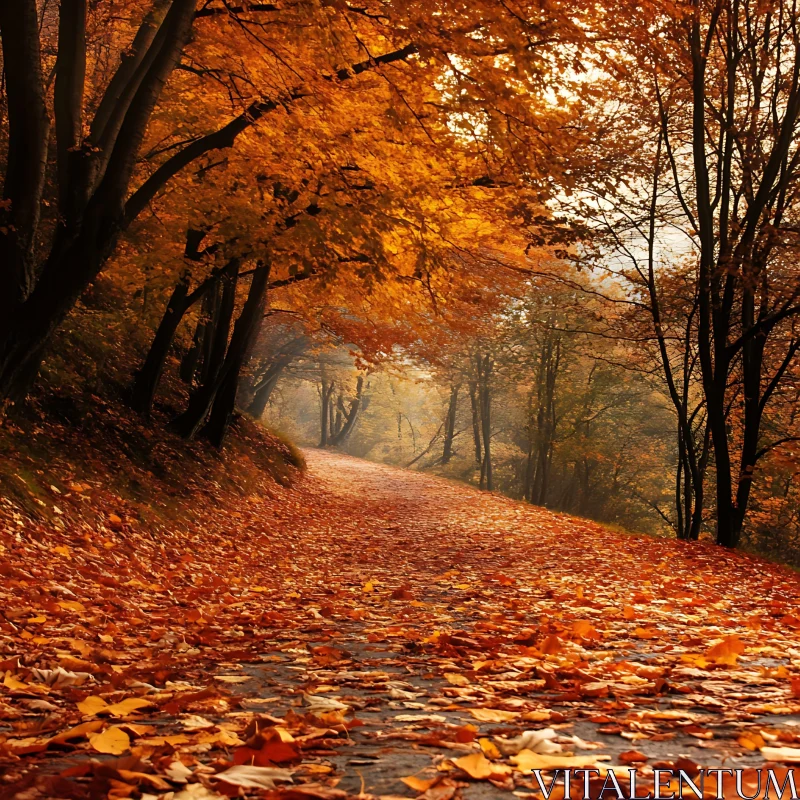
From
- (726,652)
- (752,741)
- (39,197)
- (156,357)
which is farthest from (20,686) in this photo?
(156,357)

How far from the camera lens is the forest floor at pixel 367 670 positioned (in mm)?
2051

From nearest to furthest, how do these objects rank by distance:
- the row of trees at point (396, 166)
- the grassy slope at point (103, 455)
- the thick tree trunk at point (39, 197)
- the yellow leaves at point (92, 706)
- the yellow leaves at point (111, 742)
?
the yellow leaves at point (111, 742)
the yellow leaves at point (92, 706)
the thick tree trunk at point (39, 197)
the row of trees at point (396, 166)
the grassy slope at point (103, 455)

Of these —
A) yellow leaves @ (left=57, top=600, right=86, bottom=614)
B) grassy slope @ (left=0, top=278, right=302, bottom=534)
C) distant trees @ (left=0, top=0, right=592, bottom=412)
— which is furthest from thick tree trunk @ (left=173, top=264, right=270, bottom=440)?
yellow leaves @ (left=57, top=600, right=86, bottom=614)

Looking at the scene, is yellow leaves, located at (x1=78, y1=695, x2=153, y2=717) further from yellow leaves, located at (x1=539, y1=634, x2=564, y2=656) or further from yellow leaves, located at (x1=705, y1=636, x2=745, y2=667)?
yellow leaves, located at (x1=705, y1=636, x2=745, y2=667)

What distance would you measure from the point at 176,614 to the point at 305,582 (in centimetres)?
201

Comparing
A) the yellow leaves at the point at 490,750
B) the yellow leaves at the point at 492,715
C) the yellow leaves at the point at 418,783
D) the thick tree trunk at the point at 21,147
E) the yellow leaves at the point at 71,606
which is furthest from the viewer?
the thick tree trunk at the point at 21,147

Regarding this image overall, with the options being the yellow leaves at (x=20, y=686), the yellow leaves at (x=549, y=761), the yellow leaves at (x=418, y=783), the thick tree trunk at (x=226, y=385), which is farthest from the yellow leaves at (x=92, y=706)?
the thick tree trunk at (x=226, y=385)

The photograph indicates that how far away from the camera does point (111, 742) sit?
2279 mm

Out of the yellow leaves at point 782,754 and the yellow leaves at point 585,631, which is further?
the yellow leaves at point 585,631

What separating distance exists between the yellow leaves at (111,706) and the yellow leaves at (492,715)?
139cm

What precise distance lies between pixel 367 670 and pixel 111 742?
1.51 meters

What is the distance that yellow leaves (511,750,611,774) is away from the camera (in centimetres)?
197

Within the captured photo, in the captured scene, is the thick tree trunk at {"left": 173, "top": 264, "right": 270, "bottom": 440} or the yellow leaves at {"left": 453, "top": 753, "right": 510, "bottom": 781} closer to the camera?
the yellow leaves at {"left": 453, "top": 753, "right": 510, "bottom": 781}

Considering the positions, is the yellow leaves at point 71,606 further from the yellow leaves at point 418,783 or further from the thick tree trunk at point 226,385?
the thick tree trunk at point 226,385
